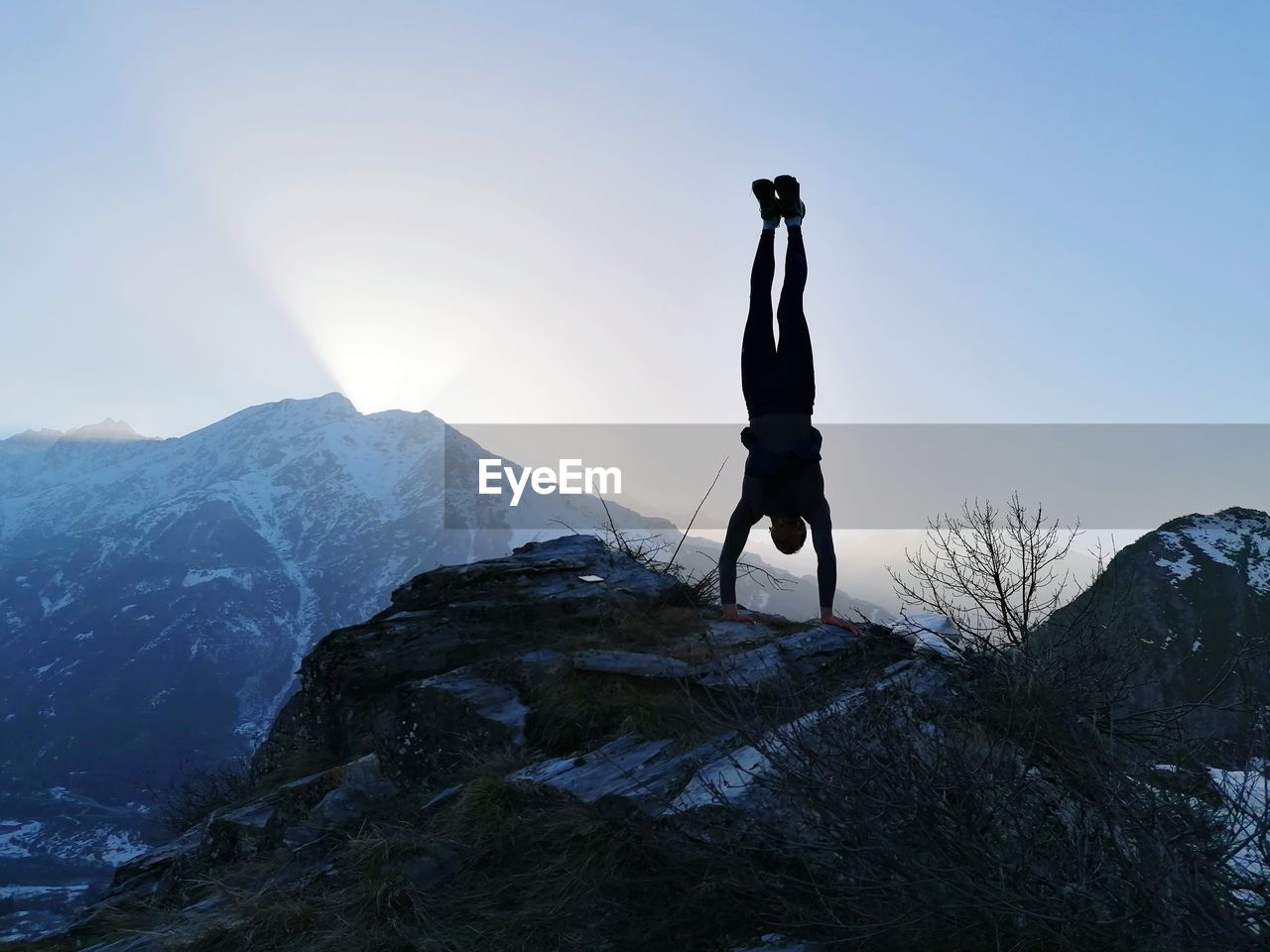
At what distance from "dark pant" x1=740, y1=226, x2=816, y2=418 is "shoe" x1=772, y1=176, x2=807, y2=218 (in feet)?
0.45

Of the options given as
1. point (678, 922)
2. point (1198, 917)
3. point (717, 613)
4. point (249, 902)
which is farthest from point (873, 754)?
point (717, 613)

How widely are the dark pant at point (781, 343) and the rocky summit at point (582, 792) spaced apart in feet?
6.93

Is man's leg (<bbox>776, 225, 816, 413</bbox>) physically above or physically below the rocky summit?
above

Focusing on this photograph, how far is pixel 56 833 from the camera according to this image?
14650cm

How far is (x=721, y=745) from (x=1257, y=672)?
275cm

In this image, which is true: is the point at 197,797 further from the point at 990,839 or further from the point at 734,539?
the point at 990,839

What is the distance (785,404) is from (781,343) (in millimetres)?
542

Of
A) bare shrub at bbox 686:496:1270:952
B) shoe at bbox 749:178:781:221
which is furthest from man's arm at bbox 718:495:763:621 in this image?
bare shrub at bbox 686:496:1270:952

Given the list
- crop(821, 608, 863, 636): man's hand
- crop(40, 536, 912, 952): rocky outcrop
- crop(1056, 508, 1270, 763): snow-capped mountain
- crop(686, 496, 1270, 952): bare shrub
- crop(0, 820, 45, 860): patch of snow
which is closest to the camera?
crop(686, 496, 1270, 952): bare shrub

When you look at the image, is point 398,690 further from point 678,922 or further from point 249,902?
point 678,922

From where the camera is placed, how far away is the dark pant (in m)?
7.25

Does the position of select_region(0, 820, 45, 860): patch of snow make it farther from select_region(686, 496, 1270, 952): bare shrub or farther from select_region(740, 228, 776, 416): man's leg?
select_region(686, 496, 1270, 952): bare shrub

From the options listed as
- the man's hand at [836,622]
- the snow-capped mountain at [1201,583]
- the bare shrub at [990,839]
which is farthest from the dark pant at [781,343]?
the snow-capped mountain at [1201,583]

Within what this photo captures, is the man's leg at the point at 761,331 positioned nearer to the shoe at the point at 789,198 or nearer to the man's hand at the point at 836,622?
the shoe at the point at 789,198
